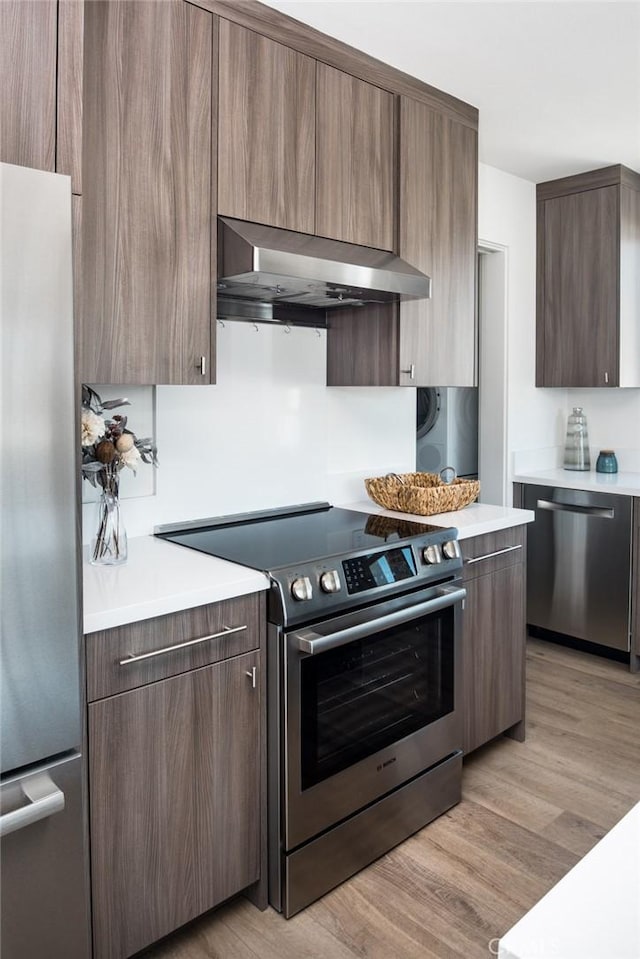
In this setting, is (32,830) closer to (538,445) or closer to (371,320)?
(371,320)

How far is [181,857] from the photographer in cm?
178

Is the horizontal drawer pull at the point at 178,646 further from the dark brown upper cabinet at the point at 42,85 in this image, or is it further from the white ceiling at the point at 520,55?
the white ceiling at the point at 520,55

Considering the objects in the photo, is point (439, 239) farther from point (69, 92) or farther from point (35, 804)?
point (35, 804)

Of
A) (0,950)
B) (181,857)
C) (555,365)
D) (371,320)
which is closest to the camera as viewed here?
(0,950)

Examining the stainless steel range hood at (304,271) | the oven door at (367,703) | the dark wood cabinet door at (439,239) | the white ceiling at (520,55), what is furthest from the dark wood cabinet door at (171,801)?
the white ceiling at (520,55)

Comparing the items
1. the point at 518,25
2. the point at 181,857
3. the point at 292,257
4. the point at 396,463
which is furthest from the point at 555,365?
the point at 181,857

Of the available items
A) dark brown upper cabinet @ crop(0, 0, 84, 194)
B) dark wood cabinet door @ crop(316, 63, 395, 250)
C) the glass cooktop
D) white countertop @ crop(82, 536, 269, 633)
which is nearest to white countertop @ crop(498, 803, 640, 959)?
white countertop @ crop(82, 536, 269, 633)

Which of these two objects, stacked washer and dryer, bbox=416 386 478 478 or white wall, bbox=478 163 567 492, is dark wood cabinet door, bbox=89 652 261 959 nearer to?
stacked washer and dryer, bbox=416 386 478 478

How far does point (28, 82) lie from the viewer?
4.36 feet

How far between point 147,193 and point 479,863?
2.20 meters

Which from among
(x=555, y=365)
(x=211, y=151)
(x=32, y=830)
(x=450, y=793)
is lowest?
(x=450, y=793)

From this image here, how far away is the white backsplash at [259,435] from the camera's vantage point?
2428 mm

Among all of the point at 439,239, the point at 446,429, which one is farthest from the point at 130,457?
the point at 446,429

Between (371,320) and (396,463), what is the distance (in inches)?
30.3
